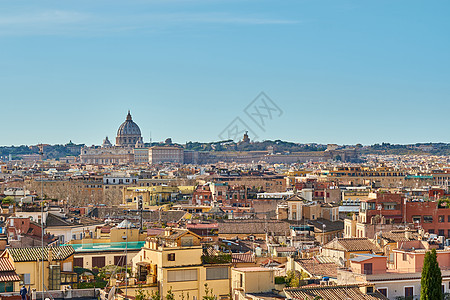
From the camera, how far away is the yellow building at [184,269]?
18641mm

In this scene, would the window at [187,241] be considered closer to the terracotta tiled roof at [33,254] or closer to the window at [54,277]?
the window at [54,277]

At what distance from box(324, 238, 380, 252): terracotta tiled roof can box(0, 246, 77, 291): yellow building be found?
6.60 meters

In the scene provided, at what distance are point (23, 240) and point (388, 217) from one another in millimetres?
14410

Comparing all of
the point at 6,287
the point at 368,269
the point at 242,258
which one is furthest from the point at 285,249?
the point at 6,287

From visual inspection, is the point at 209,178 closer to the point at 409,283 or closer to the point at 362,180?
the point at 362,180

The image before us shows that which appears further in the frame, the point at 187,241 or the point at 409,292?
the point at 187,241

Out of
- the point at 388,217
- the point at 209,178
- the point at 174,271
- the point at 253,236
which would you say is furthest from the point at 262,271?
the point at 209,178

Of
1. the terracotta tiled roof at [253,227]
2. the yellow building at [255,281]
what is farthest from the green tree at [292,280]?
the terracotta tiled roof at [253,227]

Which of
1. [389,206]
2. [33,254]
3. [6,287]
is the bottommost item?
[6,287]

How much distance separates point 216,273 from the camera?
19.1 metres

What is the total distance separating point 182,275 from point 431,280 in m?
4.49

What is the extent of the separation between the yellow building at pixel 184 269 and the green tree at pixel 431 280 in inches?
142

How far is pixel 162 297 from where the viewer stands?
60.2ft

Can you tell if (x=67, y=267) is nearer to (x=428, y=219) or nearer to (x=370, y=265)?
(x=370, y=265)
